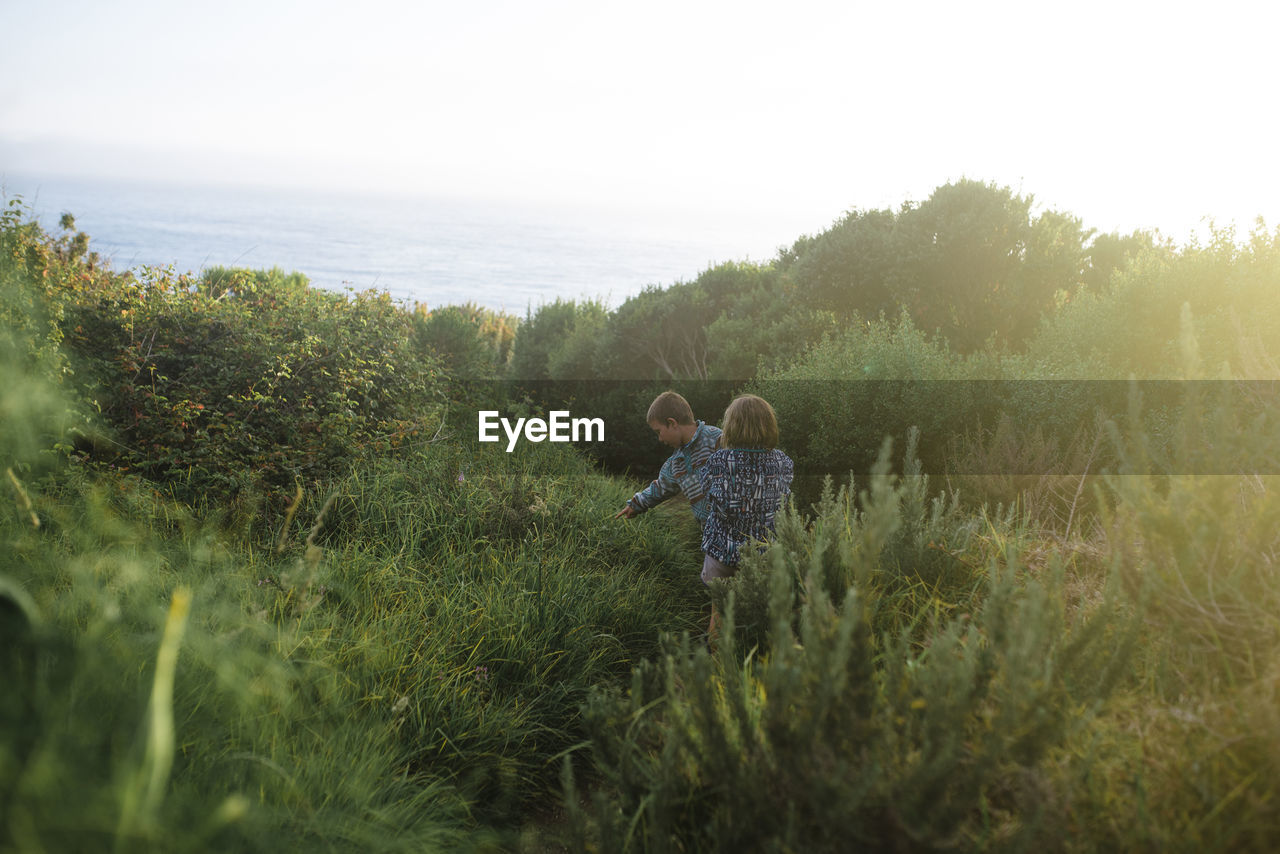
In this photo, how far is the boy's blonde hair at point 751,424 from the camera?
4.50m

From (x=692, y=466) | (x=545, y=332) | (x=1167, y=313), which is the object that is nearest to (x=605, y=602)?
(x=692, y=466)

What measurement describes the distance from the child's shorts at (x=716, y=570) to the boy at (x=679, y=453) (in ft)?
1.84

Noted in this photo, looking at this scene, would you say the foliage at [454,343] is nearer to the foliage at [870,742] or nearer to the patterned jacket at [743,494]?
the patterned jacket at [743,494]

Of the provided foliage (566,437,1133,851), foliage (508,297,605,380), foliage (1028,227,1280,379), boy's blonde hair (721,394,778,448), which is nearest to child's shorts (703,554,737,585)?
boy's blonde hair (721,394,778,448)

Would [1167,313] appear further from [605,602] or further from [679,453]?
[605,602]

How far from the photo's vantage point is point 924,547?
3.78m

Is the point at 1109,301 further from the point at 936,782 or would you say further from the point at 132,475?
the point at 132,475

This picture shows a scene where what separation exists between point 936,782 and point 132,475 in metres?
5.39

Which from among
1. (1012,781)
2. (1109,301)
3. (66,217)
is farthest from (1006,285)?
(66,217)

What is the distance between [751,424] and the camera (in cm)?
452

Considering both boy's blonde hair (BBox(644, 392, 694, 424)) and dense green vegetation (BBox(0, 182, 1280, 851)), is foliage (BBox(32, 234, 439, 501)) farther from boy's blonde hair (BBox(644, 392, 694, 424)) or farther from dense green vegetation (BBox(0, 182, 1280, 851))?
boy's blonde hair (BBox(644, 392, 694, 424))

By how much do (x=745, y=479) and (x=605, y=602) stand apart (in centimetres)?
123

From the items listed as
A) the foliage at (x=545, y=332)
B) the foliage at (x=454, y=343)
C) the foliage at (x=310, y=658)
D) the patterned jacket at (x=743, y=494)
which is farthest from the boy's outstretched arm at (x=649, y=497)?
the foliage at (x=545, y=332)

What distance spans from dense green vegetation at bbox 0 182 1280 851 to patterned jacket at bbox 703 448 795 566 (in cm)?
51
